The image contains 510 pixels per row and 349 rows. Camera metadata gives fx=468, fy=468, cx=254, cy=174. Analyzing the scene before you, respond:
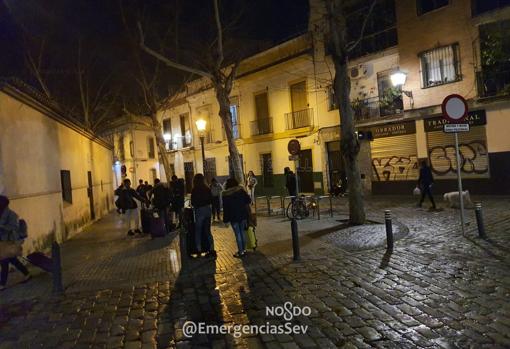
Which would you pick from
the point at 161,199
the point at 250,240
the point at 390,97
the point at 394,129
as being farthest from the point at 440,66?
the point at 250,240

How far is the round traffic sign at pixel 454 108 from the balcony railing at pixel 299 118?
650 inches

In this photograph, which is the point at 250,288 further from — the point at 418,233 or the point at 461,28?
the point at 461,28

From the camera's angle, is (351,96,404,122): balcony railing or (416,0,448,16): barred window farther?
(351,96,404,122): balcony railing

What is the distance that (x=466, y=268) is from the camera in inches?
276

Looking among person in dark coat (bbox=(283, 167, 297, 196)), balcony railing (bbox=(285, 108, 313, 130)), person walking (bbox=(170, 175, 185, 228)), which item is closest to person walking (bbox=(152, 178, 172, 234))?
person walking (bbox=(170, 175, 185, 228))

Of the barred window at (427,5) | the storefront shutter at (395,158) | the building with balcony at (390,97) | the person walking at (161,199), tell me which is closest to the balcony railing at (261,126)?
the building with balcony at (390,97)

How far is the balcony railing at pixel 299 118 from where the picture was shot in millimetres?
25906

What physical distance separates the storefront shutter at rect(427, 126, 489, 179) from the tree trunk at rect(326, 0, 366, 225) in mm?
8969

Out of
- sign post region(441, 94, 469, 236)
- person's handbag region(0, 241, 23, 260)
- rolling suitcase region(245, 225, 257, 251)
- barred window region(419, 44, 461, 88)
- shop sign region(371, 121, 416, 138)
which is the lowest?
rolling suitcase region(245, 225, 257, 251)

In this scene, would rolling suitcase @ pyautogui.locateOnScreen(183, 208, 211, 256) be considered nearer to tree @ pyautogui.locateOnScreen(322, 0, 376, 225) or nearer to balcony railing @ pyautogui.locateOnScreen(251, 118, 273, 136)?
tree @ pyautogui.locateOnScreen(322, 0, 376, 225)

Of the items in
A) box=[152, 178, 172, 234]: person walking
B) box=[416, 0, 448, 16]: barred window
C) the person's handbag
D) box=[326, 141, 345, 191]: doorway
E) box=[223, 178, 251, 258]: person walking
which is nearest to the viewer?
the person's handbag

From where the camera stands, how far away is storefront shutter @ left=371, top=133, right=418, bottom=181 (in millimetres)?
21312

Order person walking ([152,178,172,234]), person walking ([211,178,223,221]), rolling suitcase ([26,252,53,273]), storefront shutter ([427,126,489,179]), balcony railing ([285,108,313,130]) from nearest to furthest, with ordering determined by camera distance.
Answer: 1. rolling suitcase ([26,252,53,273])
2. person walking ([152,178,172,234])
3. person walking ([211,178,223,221])
4. storefront shutter ([427,126,489,179])
5. balcony railing ([285,108,313,130])

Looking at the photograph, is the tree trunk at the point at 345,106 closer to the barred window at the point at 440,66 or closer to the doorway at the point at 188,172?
the barred window at the point at 440,66
